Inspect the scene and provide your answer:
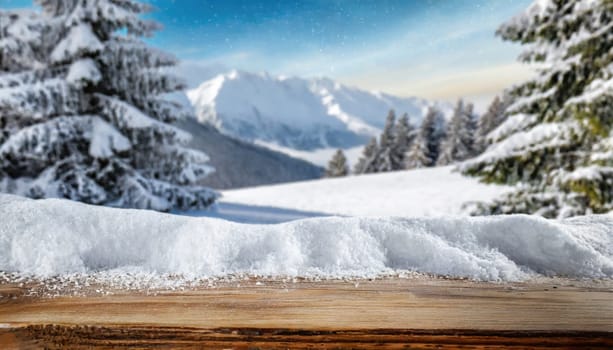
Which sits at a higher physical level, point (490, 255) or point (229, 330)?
point (490, 255)

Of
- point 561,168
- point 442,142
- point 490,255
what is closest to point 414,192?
point 561,168

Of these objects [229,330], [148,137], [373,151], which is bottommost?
[229,330]

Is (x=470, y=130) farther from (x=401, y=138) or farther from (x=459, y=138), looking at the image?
(x=401, y=138)

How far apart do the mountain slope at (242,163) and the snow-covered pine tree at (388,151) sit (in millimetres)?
44795

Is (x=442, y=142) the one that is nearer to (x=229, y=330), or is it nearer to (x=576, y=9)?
(x=576, y=9)

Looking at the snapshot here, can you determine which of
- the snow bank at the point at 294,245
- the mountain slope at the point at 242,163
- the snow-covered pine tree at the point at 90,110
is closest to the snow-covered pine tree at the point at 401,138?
the snow-covered pine tree at the point at 90,110

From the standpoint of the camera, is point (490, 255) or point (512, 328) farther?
point (490, 255)

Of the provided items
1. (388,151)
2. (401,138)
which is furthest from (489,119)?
(388,151)

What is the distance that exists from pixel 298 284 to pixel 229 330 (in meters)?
0.26

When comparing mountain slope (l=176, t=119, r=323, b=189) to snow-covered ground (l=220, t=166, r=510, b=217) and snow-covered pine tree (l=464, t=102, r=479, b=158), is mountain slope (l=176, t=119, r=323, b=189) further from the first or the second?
snow-covered ground (l=220, t=166, r=510, b=217)

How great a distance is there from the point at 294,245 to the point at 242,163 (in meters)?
84.2

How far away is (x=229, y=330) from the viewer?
777mm

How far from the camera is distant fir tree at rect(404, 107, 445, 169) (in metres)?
29.3

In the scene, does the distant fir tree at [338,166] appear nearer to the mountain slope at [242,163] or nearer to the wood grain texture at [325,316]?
the wood grain texture at [325,316]
